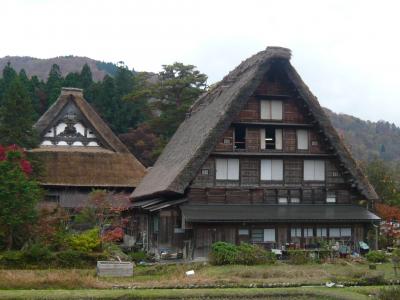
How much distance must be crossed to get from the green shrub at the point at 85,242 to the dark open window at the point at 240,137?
28.2 feet

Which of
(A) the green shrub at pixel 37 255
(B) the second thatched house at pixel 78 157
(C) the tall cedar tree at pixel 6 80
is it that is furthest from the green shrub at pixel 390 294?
(C) the tall cedar tree at pixel 6 80

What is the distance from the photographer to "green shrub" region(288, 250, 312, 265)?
26.3 m

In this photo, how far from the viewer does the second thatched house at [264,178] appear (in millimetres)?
29219

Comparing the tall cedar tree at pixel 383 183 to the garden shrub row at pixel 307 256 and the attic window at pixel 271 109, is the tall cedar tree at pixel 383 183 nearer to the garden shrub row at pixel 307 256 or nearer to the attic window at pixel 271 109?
the attic window at pixel 271 109

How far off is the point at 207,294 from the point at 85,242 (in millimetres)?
9769

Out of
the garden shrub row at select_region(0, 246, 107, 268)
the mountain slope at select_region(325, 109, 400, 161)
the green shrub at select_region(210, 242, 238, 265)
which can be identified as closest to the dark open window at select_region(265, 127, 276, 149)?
the green shrub at select_region(210, 242, 238, 265)

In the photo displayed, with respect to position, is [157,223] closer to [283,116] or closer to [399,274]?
[283,116]

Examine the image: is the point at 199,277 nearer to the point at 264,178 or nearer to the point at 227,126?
the point at 227,126

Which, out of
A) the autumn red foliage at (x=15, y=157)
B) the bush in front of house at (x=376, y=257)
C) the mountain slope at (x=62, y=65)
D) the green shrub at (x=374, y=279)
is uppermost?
the mountain slope at (x=62, y=65)

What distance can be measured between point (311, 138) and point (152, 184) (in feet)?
28.2

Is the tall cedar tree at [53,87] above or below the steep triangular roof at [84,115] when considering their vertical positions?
A: above

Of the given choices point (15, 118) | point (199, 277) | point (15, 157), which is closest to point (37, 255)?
point (15, 157)

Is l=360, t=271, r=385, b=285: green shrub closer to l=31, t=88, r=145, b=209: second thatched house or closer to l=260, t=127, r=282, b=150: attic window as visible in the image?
l=260, t=127, r=282, b=150: attic window

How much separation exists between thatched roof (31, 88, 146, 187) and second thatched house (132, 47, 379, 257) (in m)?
8.76
